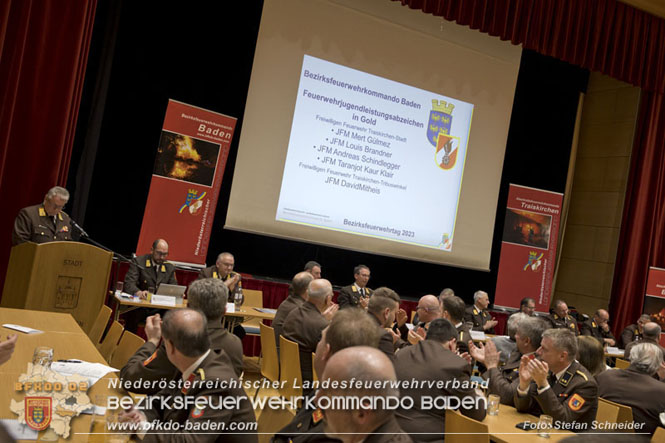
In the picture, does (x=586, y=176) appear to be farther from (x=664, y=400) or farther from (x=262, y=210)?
(x=664, y=400)

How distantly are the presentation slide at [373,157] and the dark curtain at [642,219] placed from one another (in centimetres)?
360

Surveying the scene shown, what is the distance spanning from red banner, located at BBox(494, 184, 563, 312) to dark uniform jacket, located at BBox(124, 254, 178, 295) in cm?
554

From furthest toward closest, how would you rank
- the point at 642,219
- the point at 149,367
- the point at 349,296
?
the point at 642,219 → the point at 349,296 → the point at 149,367

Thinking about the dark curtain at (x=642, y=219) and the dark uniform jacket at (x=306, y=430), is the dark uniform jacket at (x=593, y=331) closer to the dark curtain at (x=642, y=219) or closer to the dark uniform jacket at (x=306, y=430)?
the dark curtain at (x=642, y=219)

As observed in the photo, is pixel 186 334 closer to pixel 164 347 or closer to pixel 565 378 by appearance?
pixel 164 347

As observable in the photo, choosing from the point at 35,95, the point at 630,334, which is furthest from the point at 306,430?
the point at 630,334

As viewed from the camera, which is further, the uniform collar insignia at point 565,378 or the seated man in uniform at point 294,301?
the seated man in uniform at point 294,301

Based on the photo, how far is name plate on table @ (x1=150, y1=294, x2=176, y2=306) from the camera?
6.18 metres

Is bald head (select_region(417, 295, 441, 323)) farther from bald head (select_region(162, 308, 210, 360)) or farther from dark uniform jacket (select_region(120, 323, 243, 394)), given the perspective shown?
bald head (select_region(162, 308, 210, 360))

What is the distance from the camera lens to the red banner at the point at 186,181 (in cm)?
780

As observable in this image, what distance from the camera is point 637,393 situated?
398cm

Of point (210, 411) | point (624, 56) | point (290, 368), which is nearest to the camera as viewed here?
point (210, 411)

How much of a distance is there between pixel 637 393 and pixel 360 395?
3.10m

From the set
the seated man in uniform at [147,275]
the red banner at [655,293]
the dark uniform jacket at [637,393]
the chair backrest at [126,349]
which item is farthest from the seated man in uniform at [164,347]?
the red banner at [655,293]
